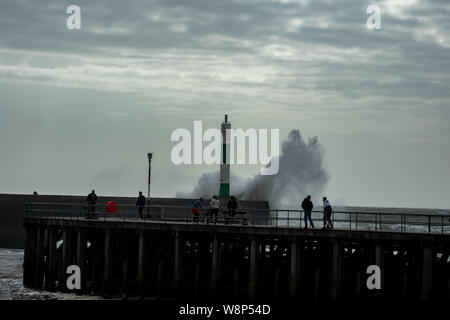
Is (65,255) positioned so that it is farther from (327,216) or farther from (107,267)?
(327,216)

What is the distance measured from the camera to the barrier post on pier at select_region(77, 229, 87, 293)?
4150cm

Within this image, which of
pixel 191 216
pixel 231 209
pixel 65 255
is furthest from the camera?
pixel 191 216

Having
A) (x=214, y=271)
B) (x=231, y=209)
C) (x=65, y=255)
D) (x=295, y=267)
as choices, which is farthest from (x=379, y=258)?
(x=65, y=255)

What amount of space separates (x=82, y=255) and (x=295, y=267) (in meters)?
10.6

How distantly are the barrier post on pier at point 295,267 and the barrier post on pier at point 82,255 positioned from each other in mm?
10336

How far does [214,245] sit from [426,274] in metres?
9.23

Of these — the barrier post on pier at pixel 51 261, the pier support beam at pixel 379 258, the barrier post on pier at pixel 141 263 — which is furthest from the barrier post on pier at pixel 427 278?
the barrier post on pier at pixel 51 261

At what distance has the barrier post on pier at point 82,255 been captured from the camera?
1634 inches

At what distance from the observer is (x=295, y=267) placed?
121 feet

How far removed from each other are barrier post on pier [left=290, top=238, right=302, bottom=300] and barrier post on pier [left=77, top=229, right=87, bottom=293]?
33.9 ft

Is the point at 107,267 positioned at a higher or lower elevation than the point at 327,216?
lower

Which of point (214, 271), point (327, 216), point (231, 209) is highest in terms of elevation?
point (231, 209)

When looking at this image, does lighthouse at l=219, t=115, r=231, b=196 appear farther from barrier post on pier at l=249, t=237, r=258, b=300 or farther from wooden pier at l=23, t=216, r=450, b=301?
barrier post on pier at l=249, t=237, r=258, b=300

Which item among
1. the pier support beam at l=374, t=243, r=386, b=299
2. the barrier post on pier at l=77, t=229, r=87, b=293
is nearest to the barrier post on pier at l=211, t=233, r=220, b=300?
the barrier post on pier at l=77, t=229, r=87, b=293
